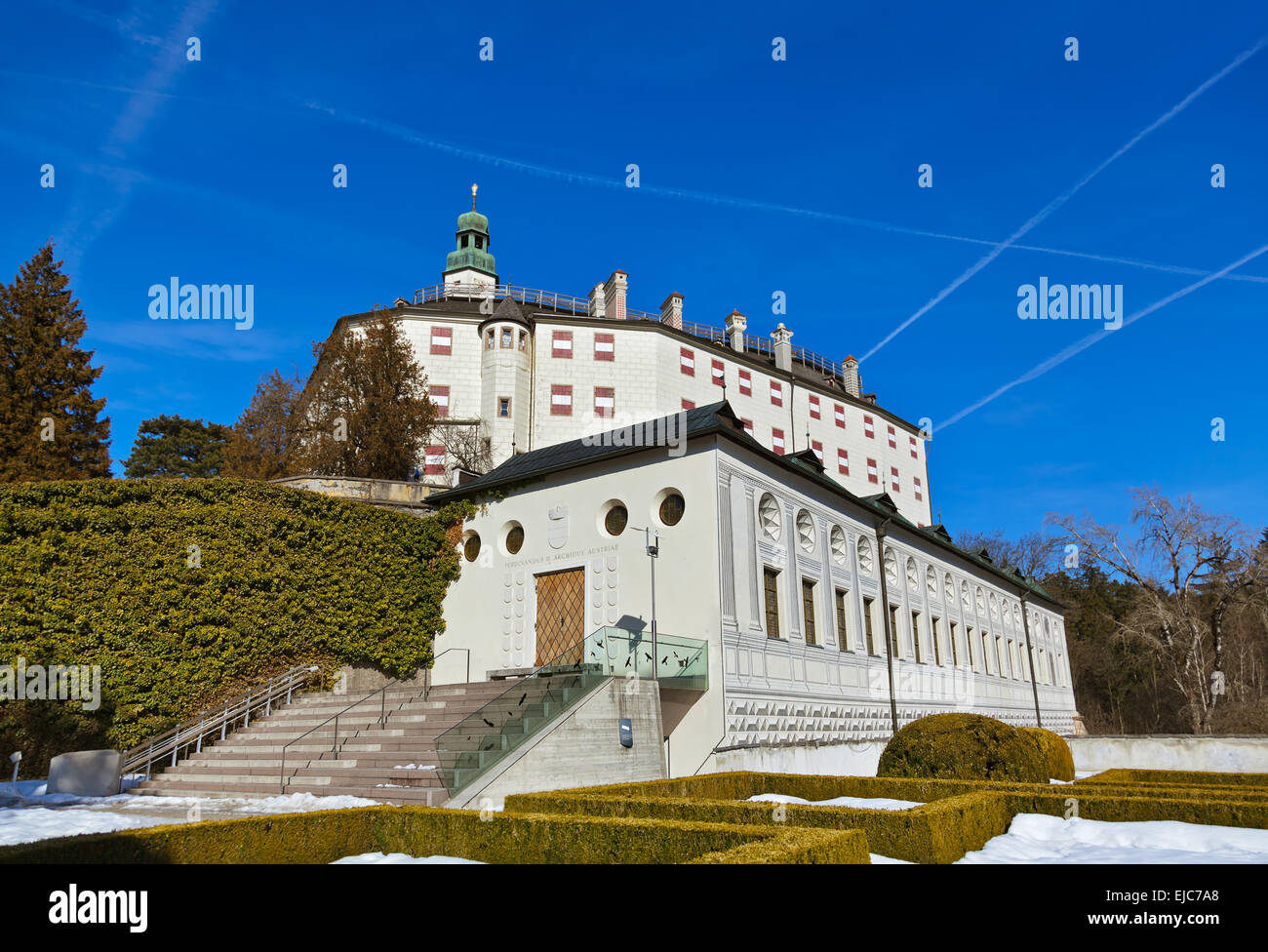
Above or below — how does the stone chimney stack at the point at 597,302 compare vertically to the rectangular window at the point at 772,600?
above

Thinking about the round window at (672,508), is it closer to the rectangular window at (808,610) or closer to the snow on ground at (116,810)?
the rectangular window at (808,610)

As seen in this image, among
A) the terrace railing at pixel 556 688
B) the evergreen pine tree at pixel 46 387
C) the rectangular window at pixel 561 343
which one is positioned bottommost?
the terrace railing at pixel 556 688

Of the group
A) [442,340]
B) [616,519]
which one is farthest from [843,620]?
[442,340]

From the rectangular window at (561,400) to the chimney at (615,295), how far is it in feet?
19.8

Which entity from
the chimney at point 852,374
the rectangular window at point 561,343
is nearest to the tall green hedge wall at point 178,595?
the rectangular window at point 561,343

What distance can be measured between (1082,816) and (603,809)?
19.5 ft

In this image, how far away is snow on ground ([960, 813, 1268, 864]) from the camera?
8.45m

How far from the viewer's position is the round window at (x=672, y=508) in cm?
1912

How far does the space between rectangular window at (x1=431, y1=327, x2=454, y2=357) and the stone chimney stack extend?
28.8 ft

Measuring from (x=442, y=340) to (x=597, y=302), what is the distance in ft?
32.1

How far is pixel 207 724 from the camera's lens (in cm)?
1723

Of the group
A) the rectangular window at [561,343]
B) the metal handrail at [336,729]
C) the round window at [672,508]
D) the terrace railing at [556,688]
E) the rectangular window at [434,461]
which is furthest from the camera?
the rectangular window at [561,343]
